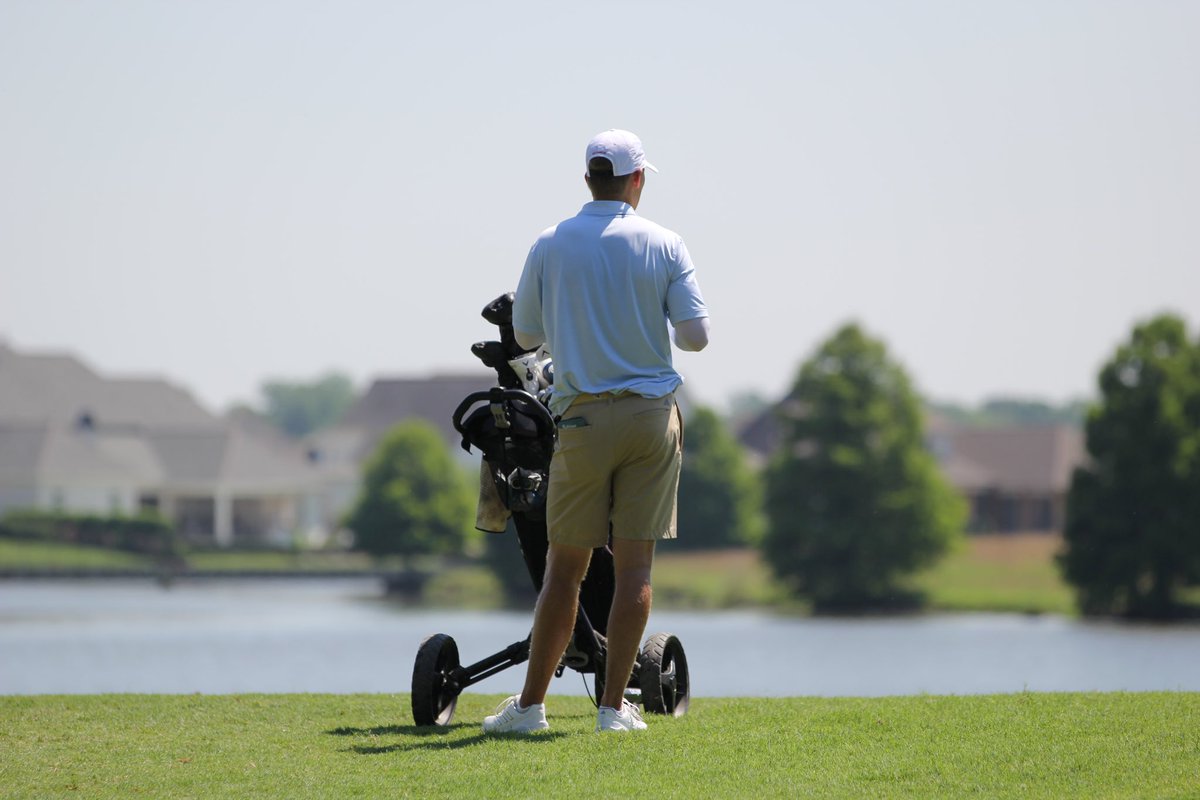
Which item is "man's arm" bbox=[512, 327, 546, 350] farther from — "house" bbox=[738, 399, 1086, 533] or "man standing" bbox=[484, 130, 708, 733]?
"house" bbox=[738, 399, 1086, 533]

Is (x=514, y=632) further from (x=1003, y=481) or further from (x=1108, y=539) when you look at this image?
(x=1003, y=481)

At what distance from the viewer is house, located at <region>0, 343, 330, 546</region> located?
9681 cm

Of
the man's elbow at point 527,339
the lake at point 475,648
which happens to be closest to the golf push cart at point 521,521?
the man's elbow at point 527,339

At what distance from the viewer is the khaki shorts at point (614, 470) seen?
6703 millimetres

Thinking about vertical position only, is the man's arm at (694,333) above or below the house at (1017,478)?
below

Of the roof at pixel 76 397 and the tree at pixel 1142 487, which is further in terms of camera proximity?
the roof at pixel 76 397

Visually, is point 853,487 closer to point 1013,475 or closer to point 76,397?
point 1013,475

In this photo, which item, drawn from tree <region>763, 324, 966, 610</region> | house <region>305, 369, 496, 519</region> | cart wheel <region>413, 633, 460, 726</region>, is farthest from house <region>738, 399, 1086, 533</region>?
cart wheel <region>413, 633, 460, 726</region>

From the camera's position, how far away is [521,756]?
638cm

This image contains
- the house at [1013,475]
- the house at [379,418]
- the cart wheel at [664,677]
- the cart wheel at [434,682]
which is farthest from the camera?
the house at [379,418]

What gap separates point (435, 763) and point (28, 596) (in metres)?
72.5

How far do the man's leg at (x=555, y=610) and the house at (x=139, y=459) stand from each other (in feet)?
292

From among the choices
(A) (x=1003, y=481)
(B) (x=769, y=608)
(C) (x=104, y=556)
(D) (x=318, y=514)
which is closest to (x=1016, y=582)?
(B) (x=769, y=608)

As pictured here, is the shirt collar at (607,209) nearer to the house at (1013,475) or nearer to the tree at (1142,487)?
the tree at (1142,487)
